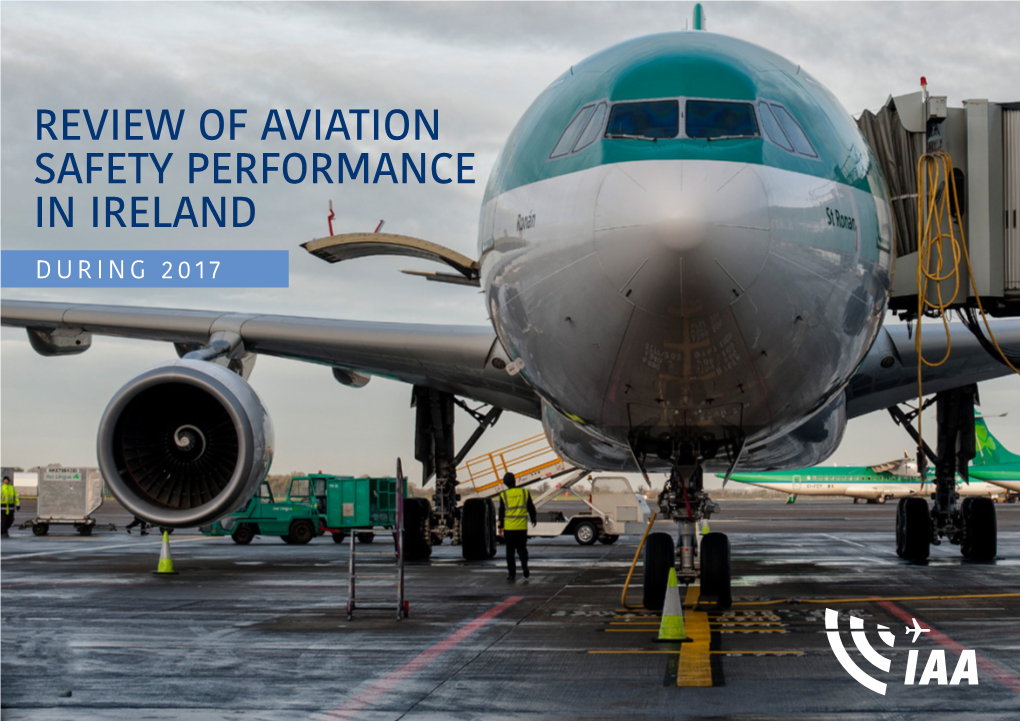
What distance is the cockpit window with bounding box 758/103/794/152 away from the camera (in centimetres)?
677

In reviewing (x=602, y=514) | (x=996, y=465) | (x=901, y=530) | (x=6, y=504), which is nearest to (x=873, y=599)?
(x=901, y=530)

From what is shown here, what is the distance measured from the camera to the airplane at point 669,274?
6.21 m

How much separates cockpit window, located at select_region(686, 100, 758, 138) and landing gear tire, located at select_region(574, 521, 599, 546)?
17643mm

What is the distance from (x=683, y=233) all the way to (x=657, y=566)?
4456mm

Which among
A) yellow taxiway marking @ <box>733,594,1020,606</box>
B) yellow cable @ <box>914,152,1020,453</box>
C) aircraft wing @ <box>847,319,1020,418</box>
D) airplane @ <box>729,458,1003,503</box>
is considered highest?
yellow cable @ <box>914,152,1020,453</box>

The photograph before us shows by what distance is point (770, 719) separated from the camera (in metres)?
5.40

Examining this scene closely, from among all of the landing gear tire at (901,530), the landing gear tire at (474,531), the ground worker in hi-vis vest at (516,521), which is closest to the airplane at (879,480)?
the landing gear tire at (901,530)

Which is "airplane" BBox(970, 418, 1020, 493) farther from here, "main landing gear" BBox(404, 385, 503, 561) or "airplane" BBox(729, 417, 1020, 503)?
"main landing gear" BBox(404, 385, 503, 561)

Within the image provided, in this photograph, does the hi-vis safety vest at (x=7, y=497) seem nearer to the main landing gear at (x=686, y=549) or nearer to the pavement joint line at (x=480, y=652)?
the pavement joint line at (x=480, y=652)

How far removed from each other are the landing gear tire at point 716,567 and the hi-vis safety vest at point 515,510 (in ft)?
13.3

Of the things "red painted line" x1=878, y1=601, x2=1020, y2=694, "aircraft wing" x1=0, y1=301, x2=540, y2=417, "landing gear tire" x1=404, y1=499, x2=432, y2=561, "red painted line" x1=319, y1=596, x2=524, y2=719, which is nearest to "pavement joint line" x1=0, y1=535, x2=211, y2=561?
"aircraft wing" x1=0, y1=301, x2=540, y2=417

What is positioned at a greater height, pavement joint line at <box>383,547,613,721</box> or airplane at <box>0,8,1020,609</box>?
airplane at <box>0,8,1020,609</box>

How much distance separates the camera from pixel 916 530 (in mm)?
16953

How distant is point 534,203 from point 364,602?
17.9 ft
